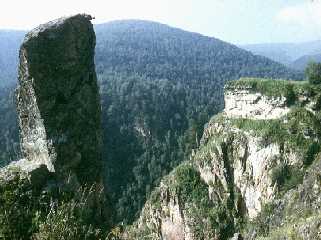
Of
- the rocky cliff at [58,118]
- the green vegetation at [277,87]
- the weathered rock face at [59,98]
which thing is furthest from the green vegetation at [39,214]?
the green vegetation at [277,87]

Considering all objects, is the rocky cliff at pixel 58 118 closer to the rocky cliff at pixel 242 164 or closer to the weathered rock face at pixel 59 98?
the weathered rock face at pixel 59 98

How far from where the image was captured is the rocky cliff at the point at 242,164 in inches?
2270

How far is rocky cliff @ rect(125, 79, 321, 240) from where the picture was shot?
57.7 meters

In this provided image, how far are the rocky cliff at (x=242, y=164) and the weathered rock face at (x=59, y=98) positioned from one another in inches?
1582

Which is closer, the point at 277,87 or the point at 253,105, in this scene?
the point at 277,87

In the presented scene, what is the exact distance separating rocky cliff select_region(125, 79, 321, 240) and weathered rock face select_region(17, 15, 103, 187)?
4017 cm

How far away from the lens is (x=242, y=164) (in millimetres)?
63750

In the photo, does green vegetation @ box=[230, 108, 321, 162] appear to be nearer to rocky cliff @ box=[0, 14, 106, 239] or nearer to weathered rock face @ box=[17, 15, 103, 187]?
rocky cliff @ box=[0, 14, 106, 239]

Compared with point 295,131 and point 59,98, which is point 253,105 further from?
point 59,98

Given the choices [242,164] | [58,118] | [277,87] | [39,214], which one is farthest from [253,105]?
[39,214]

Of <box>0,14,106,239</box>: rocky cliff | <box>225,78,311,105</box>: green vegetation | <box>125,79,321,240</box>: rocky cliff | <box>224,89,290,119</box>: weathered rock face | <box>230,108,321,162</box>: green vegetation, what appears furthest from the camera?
<box>224,89,290,119</box>: weathered rock face

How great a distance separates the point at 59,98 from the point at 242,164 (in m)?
50.2

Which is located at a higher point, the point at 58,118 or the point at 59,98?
the point at 59,98

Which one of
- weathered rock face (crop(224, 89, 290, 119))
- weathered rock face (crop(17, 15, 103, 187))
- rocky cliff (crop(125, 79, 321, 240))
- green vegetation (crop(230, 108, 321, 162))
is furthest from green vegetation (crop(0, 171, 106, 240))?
weathered rock face (crop(224, 89, 290, 119))
